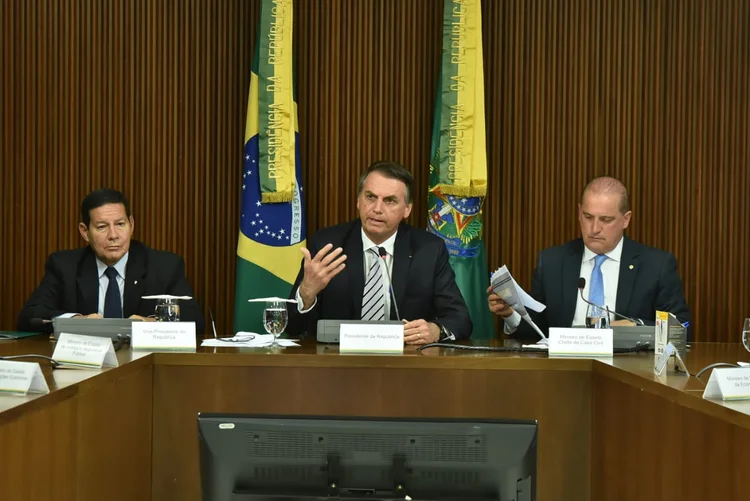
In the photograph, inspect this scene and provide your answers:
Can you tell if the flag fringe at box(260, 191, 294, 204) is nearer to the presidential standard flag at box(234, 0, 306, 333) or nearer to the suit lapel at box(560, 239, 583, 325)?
the presidential standard flag at box(234, 0, 306, 333)

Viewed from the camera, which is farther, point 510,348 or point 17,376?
point 510,348

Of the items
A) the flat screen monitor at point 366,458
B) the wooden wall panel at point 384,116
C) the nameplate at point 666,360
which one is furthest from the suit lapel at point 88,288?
the flat screen monitor at point 366,458

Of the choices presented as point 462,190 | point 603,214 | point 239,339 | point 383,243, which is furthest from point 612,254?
point 239,339

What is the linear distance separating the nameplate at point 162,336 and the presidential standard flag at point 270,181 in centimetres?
172

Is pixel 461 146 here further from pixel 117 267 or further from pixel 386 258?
pixel 117 267

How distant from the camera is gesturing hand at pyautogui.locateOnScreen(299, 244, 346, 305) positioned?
331 cm

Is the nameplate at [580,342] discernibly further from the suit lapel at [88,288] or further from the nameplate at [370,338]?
the suit lapel at [88,288]

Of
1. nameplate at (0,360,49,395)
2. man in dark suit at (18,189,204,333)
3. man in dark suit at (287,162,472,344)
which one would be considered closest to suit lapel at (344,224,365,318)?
man in dark suit at (287,162,472,344)

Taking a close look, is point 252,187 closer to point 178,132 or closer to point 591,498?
point 178,132

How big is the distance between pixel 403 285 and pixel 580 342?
1030mm

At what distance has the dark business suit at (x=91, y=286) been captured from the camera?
12.8 ft

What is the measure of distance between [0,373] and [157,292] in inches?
84.6

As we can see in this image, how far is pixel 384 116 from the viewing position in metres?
5.02

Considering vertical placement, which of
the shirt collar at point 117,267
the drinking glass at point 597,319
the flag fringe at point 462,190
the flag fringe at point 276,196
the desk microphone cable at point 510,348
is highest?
the flag fringe at point 462,190
